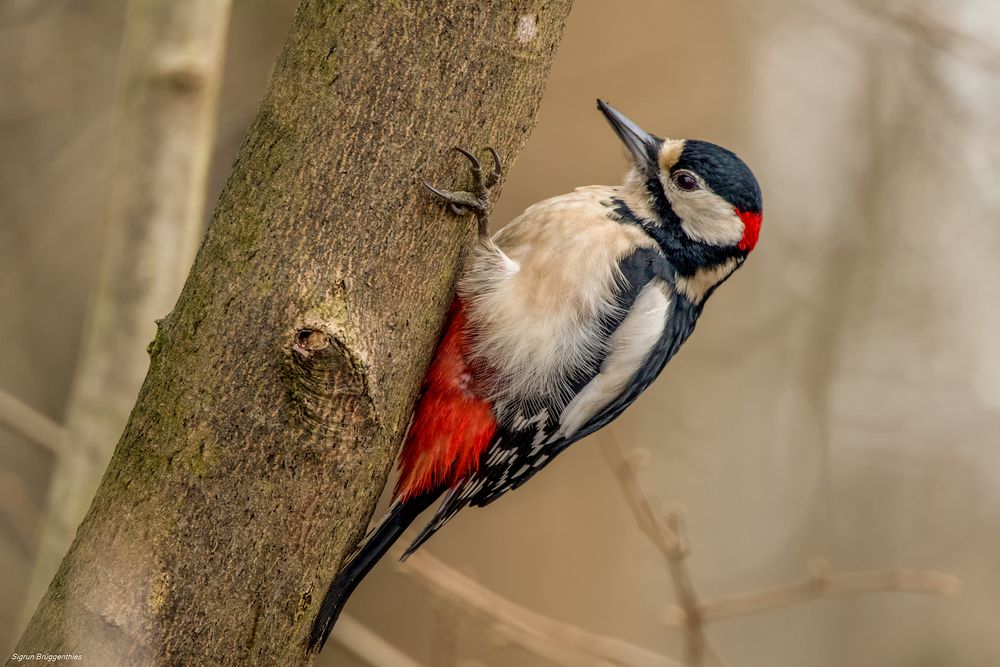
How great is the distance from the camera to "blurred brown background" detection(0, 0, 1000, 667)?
5121 mm

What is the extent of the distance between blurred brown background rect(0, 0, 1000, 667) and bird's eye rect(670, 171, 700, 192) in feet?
8.21

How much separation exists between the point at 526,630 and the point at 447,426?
650 mm

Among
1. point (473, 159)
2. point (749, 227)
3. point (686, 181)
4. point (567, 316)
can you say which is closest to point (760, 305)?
point (749, 227)

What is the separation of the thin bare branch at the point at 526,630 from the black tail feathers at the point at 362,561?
263 millimetres

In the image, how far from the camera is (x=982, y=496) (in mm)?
6234

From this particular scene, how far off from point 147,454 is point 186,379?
155mm

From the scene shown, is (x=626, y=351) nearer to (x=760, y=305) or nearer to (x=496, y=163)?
(x=496, y=163)

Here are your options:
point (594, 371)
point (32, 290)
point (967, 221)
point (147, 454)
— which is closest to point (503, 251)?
point (594, 371)

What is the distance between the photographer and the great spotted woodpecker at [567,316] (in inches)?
101

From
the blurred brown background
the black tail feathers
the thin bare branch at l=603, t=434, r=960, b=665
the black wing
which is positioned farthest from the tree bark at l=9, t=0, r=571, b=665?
the blurred brown background

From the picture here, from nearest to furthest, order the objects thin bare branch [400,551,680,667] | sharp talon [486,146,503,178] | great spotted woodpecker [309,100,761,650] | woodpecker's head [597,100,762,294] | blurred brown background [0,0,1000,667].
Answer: sharp talon [486,146,503,178] < great spotted woodpecker [309,100,761,650] < thin bare branch [400,551,680,667] < woodpecker's head [597,100,762,294] < blurred brown background [0,0,1000,667]

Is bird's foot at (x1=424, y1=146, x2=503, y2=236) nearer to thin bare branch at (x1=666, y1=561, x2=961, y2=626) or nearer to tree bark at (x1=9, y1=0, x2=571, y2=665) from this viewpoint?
tree bark at (x1=9, y1=0, x2=571, y2=665)

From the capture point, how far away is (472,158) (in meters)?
1.88

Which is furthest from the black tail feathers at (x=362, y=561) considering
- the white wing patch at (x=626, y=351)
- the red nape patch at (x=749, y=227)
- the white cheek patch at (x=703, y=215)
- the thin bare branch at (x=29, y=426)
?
the red nape patch at (x=749, y=227)
